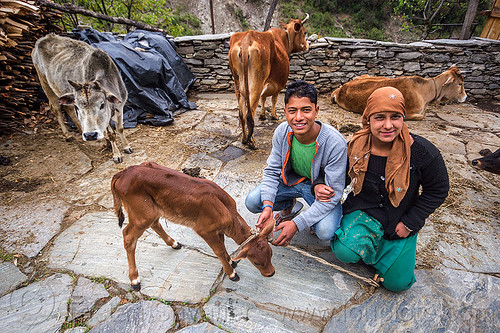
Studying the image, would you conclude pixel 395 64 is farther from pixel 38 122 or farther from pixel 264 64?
pixel 38 122

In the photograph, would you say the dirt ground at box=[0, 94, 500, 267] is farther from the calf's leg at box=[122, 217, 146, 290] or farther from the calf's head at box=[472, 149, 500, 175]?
the calf's leg at box=[122, 217, 146, 290]

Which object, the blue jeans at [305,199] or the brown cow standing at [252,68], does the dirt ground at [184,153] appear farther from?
the blue jeans at [305,199]

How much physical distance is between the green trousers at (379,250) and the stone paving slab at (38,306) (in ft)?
7.99

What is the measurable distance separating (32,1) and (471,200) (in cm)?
949

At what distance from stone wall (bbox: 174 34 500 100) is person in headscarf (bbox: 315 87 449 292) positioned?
698 centimetres

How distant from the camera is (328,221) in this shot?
2.26m

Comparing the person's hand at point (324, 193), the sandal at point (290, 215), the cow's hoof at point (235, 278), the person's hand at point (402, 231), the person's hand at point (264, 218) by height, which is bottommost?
the cow's hoof at point (235, 278)

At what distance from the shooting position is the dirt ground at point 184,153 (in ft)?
11.2

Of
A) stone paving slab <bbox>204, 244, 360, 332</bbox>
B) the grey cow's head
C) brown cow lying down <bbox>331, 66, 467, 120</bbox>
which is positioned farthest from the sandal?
brown cow lying down <bbox>331, 66, 467, 120</bbox>

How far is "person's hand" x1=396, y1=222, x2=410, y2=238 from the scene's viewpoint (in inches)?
80.4

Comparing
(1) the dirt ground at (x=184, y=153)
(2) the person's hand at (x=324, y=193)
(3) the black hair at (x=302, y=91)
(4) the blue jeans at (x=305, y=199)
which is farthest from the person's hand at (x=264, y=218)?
(1) the dirt ground at (x=184, y=153)

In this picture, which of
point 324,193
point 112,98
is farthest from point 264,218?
point 112,98

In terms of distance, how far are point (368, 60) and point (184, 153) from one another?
6936 mm

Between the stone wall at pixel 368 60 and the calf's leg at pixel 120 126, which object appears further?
the stone wall at pixel 368 60
